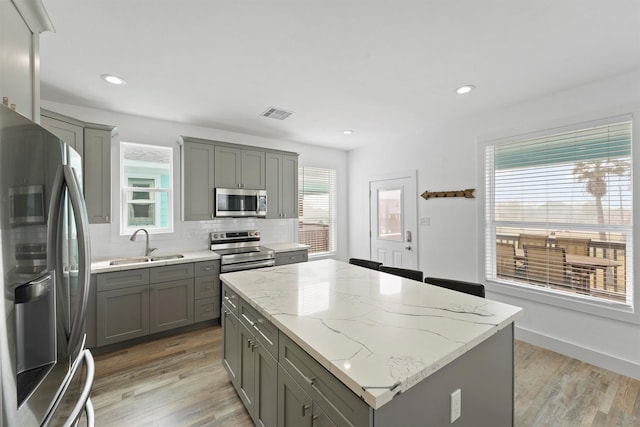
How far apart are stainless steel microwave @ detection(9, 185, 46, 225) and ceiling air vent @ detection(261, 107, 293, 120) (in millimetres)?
2670

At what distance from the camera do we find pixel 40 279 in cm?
80

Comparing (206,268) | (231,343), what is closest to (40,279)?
(231,343)

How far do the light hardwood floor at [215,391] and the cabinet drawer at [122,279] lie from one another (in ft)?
2.32

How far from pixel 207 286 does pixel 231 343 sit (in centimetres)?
143

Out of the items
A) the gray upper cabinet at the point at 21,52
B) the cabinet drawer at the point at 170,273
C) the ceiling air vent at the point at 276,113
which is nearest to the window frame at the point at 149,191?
the cabinet drawer at the point at 170,273

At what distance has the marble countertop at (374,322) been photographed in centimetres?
95

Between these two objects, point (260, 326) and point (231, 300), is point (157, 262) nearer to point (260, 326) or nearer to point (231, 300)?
point (231, 300)

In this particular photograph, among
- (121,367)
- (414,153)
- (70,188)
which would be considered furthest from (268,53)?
(121,367)

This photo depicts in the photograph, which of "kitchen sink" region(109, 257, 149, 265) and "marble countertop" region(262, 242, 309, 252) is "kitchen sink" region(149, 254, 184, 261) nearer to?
"kitchen sink" region(109, 257, 149, 265)

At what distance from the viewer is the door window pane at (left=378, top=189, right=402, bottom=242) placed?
14.4 feet

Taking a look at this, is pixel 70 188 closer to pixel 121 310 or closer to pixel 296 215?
pixel 121 310

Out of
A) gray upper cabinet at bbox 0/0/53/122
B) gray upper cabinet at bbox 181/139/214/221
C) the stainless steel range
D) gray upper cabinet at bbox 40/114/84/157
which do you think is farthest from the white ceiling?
the stainless steel range

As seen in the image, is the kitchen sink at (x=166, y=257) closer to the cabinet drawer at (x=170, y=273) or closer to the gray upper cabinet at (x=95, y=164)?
the cabinet drawer at (x=170, y=273)

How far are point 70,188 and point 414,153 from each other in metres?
4.03
